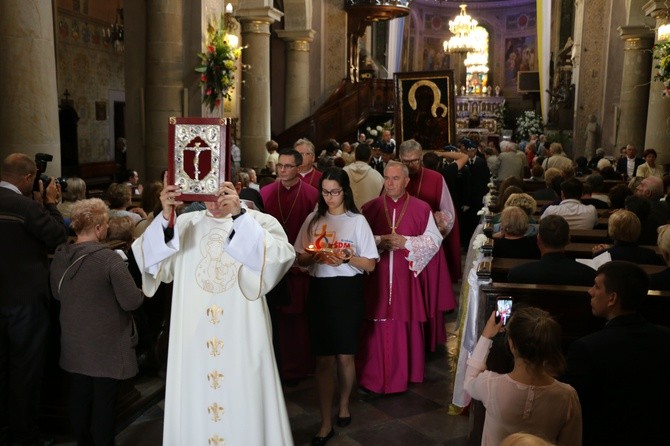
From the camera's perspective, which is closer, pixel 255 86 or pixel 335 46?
pixel 255 86

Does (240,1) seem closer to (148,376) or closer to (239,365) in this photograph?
(148,376)

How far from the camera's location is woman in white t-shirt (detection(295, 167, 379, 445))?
4383 mm

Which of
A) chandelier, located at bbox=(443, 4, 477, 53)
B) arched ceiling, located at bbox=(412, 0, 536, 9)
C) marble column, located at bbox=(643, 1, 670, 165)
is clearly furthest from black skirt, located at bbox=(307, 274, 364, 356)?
arched ceiling, located at bbox=(412, 0, 536, 9)

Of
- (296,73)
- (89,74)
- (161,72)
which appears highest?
(296,73)

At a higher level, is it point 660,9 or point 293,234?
point 660,9

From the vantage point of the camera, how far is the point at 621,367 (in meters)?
2.77

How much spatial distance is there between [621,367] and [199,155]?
2.03 metres

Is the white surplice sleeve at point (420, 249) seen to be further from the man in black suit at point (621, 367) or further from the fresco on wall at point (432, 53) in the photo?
the fresco on wall at point (432, 53)

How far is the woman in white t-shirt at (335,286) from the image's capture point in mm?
4383

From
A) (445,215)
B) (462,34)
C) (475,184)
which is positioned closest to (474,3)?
(462,34)

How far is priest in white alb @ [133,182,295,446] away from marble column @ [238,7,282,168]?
10.7 metres

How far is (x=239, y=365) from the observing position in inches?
135

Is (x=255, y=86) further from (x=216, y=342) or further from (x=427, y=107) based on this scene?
(x=216, y=342)

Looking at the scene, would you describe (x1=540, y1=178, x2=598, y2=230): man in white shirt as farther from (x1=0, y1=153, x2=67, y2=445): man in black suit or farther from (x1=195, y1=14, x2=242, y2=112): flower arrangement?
(x1=195, y1=14, x2=242, y2=112): flower arrangement
